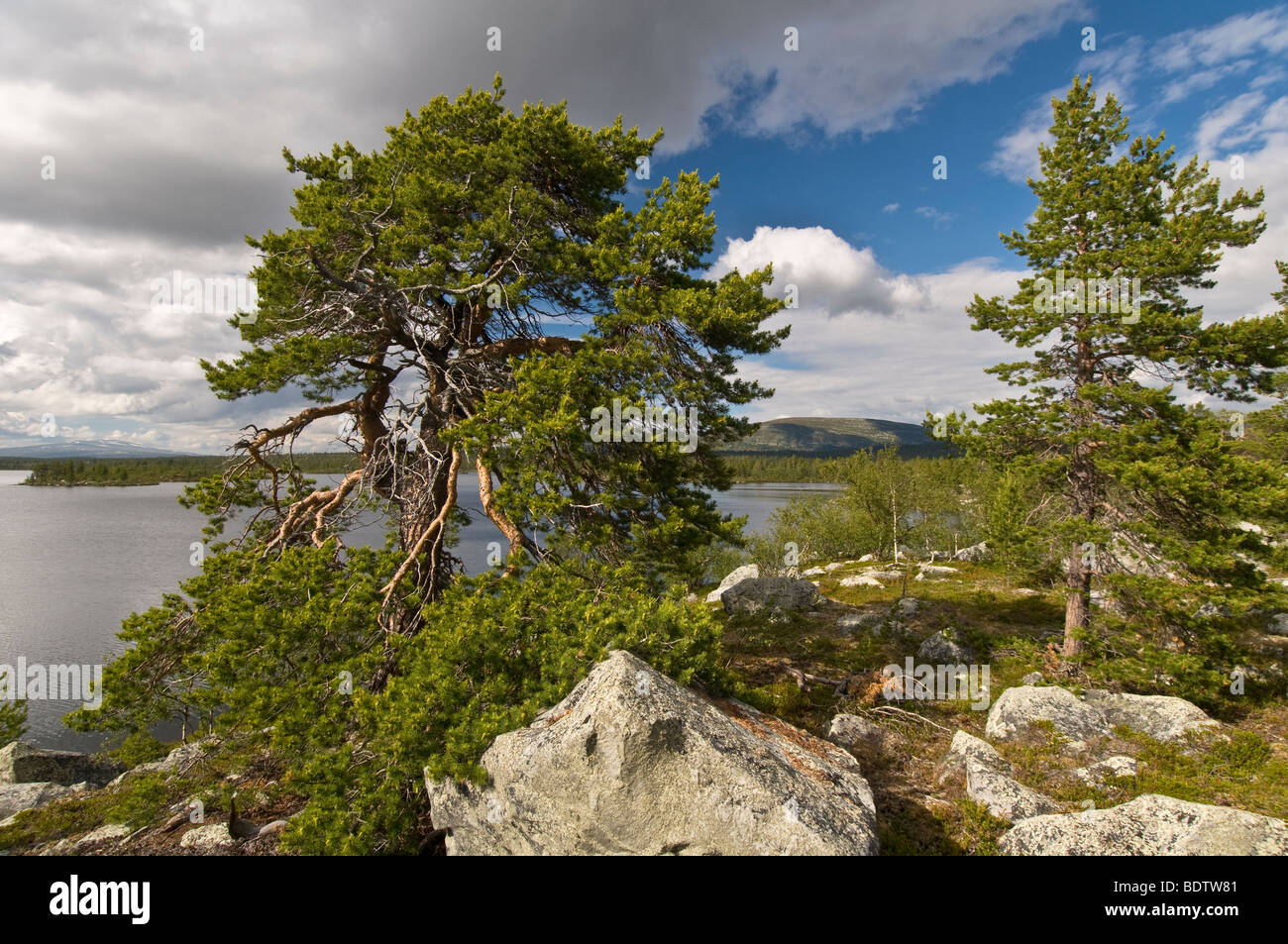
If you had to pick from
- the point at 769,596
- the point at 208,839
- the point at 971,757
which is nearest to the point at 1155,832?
the point at 971,757

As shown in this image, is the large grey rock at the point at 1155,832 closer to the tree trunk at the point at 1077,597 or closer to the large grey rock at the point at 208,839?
the tree trunk at the point at 1077,597

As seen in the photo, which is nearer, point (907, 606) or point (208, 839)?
point (208, 839)

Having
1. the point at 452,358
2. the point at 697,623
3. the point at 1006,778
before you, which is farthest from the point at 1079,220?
the point at 452,358

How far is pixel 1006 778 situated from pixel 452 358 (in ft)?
43.7

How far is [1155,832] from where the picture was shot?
5.73 m

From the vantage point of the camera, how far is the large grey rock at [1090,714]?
10.1m

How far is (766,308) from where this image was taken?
400 inches

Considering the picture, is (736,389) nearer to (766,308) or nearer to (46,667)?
(766,308)

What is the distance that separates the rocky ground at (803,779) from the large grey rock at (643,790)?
0.06 feet

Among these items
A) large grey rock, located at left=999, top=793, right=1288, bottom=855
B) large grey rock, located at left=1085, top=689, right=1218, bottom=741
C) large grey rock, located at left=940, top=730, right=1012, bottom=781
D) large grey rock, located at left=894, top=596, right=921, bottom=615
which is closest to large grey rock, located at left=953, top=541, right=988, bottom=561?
large grey rock, located at left=894, top=596, right=921, bottom=615

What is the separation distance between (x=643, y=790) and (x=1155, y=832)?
573 cm

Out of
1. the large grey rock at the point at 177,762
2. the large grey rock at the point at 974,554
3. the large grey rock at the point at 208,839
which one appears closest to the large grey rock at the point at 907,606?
the large grey rock at the point at 974,554

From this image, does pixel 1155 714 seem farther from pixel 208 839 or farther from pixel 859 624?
pixel 208 839
